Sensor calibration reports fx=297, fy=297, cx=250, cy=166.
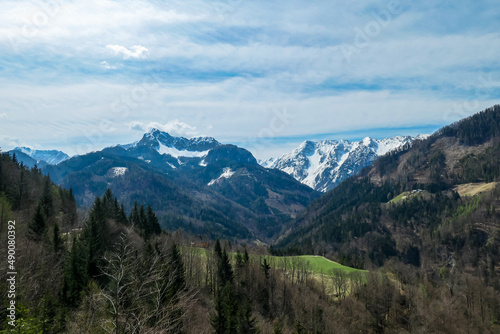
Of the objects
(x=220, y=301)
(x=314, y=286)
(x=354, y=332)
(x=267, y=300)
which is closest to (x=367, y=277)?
(x=314, y=286)

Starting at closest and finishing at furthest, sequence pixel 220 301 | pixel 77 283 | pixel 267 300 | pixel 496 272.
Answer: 1. pixel 77 283
2. pixel 220 301
3. pixel 267 300
4. pixel 496 272

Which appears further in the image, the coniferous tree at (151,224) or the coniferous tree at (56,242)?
the coniferous tree at (151,224)

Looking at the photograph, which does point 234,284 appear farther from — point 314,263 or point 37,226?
point 314,263

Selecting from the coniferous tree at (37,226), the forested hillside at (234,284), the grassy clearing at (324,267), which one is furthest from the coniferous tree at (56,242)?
the grassy clearing at (324,267)

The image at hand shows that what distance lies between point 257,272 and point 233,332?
4428 centimetres

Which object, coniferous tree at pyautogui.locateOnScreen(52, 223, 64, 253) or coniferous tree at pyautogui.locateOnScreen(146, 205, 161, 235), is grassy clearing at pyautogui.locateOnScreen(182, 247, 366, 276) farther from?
coniferous tree at pyautogui.locateOnScreen(52, 223, 64, 253)

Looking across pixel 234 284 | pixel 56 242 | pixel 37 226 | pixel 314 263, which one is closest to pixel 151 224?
pixel 234 284

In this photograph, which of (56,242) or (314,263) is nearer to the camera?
(56,242)

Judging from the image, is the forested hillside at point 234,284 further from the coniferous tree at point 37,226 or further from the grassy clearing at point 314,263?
the grassy clearing at point 314,263

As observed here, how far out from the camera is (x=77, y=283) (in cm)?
4716

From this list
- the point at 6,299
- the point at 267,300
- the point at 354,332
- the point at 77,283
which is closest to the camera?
the point at 6,299

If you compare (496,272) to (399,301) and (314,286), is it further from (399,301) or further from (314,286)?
(314,286)

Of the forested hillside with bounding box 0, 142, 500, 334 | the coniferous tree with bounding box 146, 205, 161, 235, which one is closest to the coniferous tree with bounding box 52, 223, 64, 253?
the forested hillside with bounding box 0, 142, 500, 334

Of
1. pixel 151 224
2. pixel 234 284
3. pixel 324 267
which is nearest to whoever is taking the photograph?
pixel 234 284
